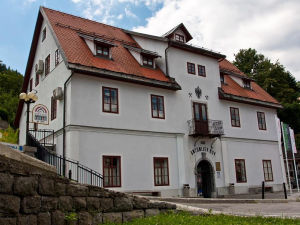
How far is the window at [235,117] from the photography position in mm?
23359

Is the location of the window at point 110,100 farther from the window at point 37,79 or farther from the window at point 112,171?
the window at point 37,79

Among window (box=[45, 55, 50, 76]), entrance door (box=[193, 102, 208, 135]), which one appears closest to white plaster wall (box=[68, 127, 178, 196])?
entrance door (box=[193, 102, 208, 135])

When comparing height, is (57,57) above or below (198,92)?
above

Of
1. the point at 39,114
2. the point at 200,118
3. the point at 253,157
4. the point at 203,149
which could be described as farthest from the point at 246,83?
the point at 39,114

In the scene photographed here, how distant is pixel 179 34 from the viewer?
2406 cm

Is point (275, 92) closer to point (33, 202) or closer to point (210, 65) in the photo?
point (210, 65)

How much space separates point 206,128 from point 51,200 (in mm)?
14845

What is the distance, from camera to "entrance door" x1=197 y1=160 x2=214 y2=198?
21.1 m

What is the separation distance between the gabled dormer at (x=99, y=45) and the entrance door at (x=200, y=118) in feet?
21.7

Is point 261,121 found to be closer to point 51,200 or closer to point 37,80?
point 37,80

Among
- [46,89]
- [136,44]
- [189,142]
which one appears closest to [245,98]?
[189,142]

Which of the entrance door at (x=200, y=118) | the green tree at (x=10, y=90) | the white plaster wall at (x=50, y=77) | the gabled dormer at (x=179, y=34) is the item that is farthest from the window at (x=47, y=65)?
the green tree at (x=10, y=90)

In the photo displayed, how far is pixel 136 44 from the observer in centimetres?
2214

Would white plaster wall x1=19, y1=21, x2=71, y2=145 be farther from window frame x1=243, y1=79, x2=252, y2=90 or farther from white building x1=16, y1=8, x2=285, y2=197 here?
window frame x1=243, y1=79, x2=252, y2=90
